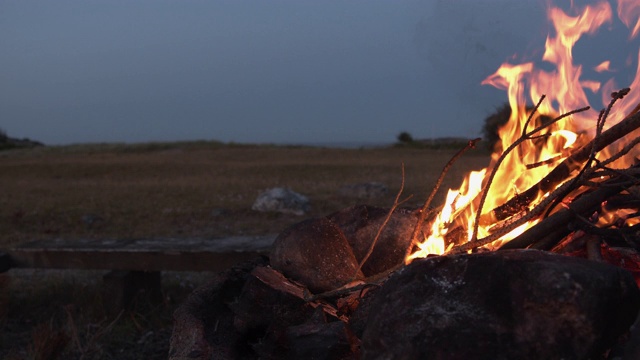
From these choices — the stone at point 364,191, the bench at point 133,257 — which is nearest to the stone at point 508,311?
the bench at point 133,257

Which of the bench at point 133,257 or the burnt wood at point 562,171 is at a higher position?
the burnt wood at point 562,171

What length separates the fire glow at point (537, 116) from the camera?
300 centimetres

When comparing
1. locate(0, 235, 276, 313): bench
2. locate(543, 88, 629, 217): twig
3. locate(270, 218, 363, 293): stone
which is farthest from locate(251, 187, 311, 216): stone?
locate(543, 88, 629, 217): twig

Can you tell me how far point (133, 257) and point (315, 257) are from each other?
7.20 feet

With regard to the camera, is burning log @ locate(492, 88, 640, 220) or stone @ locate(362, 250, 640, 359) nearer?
stone @ locate(362, 250, 640, 359)

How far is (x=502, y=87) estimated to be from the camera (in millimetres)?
3303


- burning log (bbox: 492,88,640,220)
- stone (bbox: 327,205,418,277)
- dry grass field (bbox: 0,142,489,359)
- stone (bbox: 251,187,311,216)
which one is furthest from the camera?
stone (bbox: 251,187,311,216)

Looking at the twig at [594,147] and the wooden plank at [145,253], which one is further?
the wooden plank at [145,253]

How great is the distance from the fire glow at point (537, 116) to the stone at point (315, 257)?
1.12 feet

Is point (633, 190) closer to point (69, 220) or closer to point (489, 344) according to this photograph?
point (489, 344)

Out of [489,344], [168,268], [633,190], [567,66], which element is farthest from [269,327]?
[168,268]

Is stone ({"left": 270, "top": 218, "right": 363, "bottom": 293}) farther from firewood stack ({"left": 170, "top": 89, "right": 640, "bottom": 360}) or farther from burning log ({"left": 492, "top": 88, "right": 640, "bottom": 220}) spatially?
burning log ({"left": 492, "top": 88, "right": 640, "bottom": 220})

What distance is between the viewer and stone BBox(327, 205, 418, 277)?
10.8ft

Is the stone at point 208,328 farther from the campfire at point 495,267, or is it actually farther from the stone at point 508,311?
the stone at point 508,311
